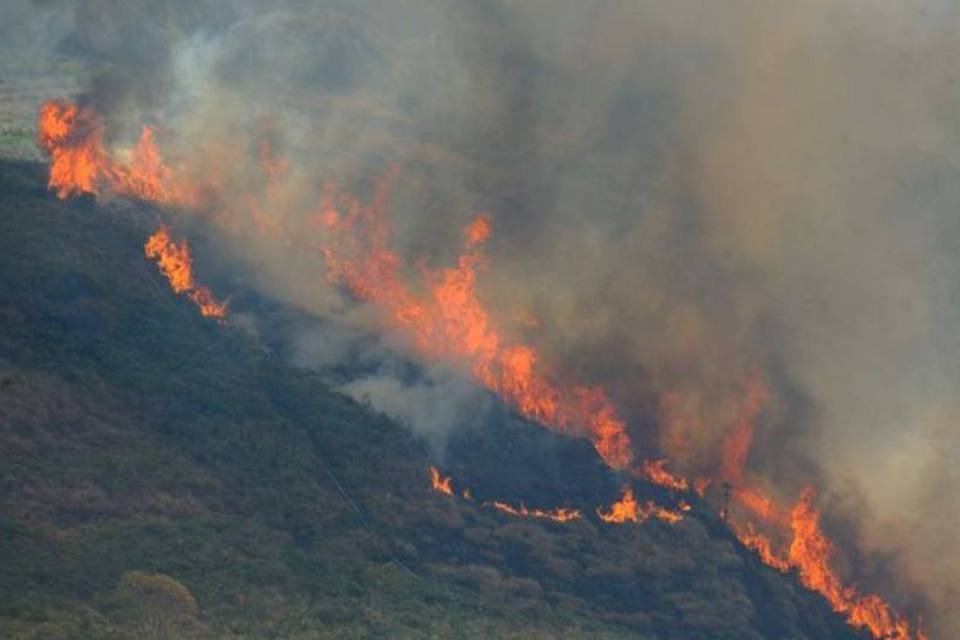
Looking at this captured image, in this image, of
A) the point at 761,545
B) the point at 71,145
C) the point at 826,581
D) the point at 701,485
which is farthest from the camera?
the point at 71,145

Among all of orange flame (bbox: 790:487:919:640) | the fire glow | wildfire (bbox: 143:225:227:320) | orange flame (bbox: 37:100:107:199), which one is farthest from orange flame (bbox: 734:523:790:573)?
orange flame (bbox: 37:100:107:199)

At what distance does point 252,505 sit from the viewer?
177ft

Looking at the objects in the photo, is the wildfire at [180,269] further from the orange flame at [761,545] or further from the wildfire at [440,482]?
the orange flame at [761,545]

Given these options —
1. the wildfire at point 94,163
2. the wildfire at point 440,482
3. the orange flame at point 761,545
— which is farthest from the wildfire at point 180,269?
the orange flame at point 761,545

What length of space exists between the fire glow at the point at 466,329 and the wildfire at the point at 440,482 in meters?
0.07

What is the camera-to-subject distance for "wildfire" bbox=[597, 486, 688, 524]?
196 ft

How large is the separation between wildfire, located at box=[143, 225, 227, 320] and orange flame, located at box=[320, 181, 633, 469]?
739cm

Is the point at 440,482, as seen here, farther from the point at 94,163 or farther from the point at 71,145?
the point at 71,145

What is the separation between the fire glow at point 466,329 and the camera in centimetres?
5997

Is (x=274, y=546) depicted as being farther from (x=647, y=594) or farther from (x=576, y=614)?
(x=647, y=594)

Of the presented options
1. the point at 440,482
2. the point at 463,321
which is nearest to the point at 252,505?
the point at 440,482

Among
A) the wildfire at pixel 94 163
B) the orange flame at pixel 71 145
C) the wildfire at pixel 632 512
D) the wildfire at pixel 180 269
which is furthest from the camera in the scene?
the wildfire at pixel 94 163

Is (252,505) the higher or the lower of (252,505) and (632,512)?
the lower

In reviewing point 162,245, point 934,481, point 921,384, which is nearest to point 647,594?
point 934,481
